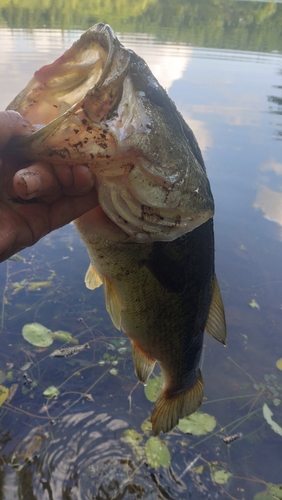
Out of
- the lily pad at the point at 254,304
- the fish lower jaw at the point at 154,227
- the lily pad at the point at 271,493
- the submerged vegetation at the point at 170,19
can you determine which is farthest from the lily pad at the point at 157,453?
the submerged vegetation at the point at 170,19

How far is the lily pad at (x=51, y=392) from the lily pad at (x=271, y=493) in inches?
63.0

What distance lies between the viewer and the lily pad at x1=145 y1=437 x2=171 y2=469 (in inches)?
111

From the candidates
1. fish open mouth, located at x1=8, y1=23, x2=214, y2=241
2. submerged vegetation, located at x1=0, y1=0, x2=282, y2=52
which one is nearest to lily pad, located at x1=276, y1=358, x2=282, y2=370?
fish open mouth, located at x1=8, y1=23, x2=214, y2=241

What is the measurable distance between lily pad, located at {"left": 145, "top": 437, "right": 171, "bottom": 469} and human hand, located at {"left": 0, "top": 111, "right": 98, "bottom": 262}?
6.56 ft

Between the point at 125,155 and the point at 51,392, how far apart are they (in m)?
2.47

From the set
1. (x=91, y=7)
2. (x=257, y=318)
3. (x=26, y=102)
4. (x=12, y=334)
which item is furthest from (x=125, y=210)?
(x=91, y=7)

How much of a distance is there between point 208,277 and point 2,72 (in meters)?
9.89

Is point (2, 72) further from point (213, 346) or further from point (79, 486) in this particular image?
point (79, 486)

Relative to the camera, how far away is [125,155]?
1.29 metres

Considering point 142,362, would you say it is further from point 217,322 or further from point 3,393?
point 3,393

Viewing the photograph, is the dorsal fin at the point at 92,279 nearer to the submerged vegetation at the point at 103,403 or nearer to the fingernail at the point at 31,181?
the fingernail at the point at 31,181

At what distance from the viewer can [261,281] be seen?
4.45m

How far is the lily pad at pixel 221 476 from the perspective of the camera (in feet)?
9.15

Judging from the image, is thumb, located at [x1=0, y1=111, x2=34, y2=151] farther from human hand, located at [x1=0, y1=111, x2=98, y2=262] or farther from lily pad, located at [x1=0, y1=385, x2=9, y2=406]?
lily pad, located at [x1=0, y1=385, x2=9, y2=406]
